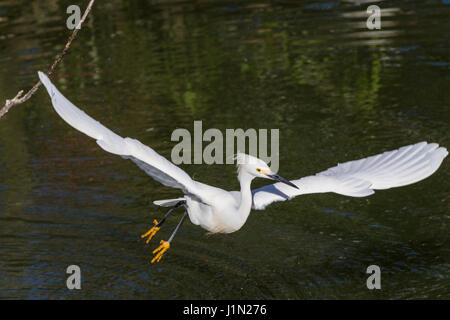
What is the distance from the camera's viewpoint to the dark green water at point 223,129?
743cm

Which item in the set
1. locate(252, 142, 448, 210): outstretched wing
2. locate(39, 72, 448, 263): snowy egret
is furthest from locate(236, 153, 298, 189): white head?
locate(252, 142, 448, 210): outstretched wing

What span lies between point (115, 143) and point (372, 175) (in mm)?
2472

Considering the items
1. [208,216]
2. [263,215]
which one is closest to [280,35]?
[263,215]

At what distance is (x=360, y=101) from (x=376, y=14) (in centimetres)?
548

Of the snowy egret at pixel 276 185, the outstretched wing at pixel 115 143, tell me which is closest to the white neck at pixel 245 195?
the snowy egret at pixel 276 185

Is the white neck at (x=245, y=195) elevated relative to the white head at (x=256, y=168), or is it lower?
lower

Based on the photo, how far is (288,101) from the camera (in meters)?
12.5

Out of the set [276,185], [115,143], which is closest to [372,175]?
[276,185]

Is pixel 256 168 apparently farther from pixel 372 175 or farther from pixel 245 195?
pixel 372 175

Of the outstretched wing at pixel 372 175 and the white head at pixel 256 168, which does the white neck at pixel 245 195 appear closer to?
the white head at pixel 256 168

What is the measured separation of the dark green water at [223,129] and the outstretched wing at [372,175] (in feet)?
2.64

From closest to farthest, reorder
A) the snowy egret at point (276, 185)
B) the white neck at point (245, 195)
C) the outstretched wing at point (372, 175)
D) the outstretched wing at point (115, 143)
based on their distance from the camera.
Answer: the outstretched wing at point (115, 143) < the snowy egret at point (276, 185) < the outstretched wing at point (372, 175) < the white neck at point (245, 195)

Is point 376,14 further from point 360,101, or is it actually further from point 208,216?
point 208,216

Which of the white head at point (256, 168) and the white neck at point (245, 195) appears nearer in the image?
the white head at point (256, 168)
